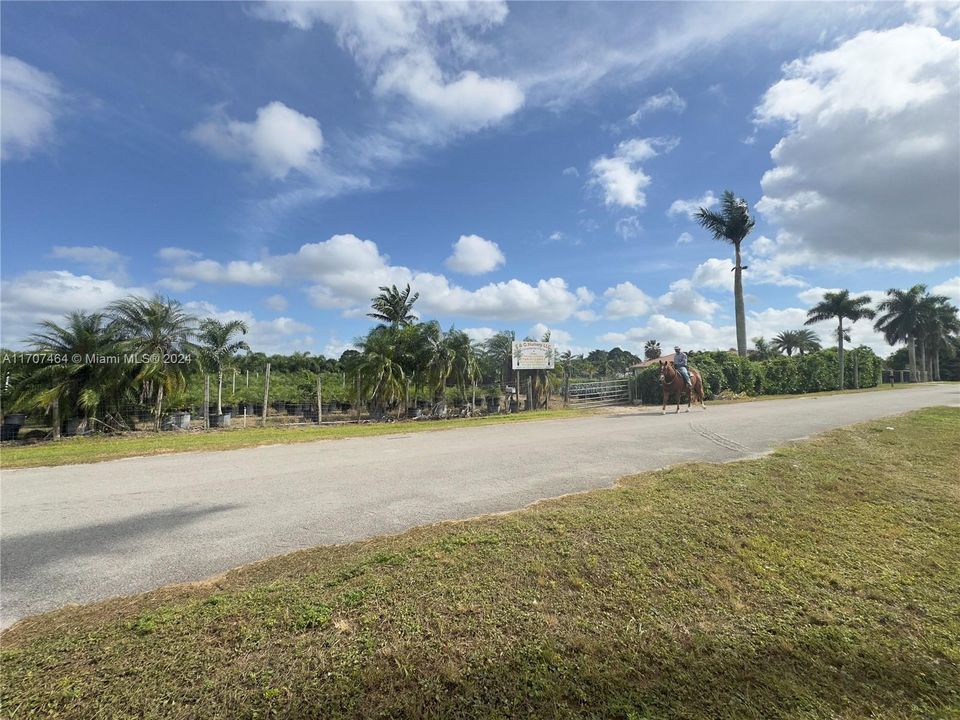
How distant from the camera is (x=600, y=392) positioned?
28.6 meters

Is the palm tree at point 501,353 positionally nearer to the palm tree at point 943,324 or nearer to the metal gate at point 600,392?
the metal gate at point 600,392

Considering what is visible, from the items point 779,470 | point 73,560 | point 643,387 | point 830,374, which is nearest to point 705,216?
point 830,374

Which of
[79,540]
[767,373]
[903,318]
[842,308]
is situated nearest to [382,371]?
[79,540]

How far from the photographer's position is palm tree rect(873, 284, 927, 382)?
170 feet

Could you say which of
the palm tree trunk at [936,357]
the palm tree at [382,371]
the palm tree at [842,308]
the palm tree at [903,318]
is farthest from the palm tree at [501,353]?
the palm tree trunk at [936,357]

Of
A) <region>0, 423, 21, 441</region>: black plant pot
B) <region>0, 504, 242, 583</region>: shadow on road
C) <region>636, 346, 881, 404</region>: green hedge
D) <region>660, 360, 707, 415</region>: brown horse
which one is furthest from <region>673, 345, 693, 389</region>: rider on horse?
<region>0, 423, 21, 441</region>: black plant pot

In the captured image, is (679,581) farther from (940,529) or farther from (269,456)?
(269,456)

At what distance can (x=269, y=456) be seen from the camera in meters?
9.09

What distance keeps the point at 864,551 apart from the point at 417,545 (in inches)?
133

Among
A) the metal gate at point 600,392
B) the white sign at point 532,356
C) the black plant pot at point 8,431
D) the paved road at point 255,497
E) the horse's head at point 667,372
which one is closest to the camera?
the paved road at point 255,497

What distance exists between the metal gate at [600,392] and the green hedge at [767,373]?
3.78ft

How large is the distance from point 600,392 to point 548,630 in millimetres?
27290

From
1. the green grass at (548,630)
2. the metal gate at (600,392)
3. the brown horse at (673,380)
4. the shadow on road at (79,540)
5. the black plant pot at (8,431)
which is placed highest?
the brown horse at (673,380)

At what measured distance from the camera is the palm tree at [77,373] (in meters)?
15.5
